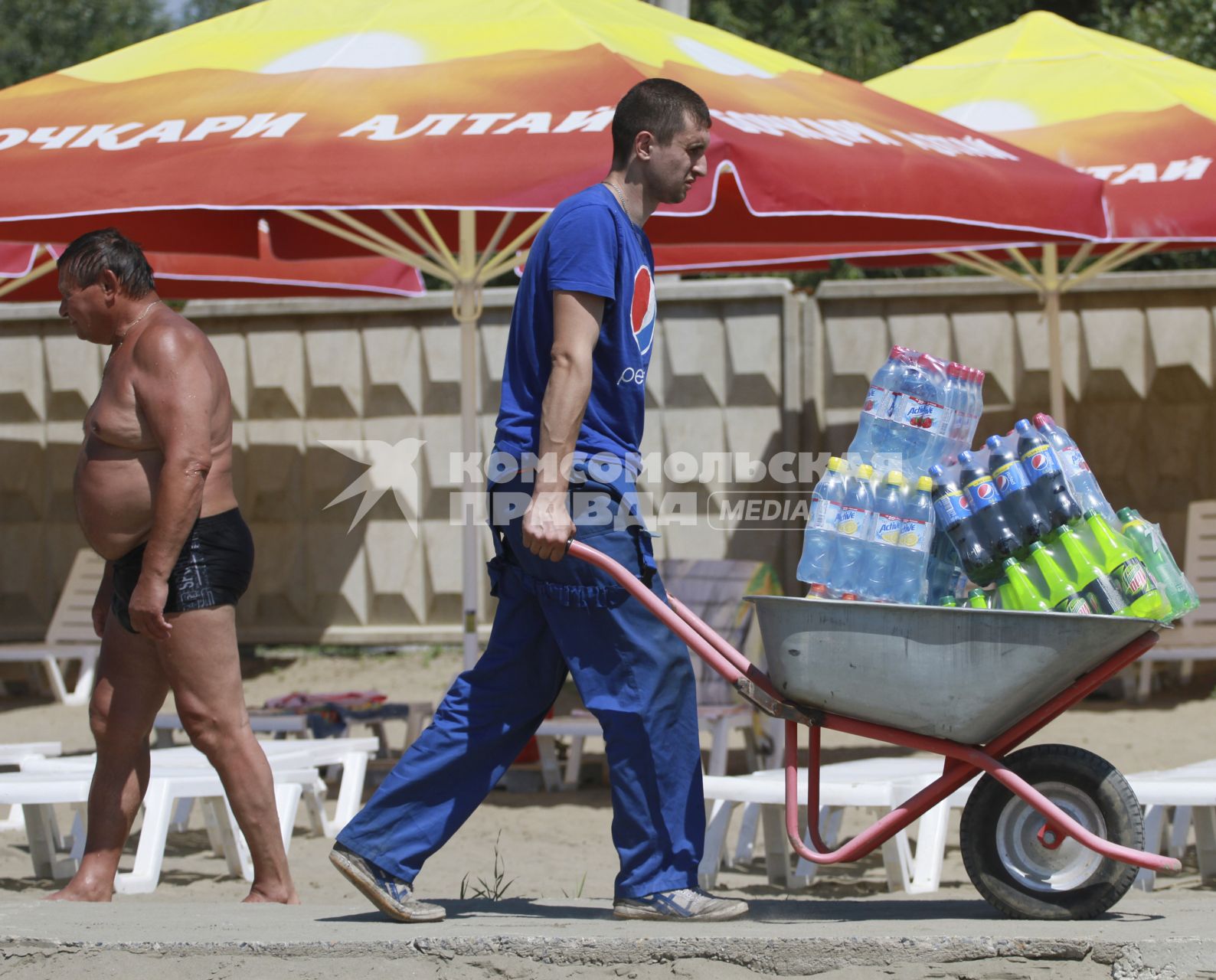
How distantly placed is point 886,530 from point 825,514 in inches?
5.4

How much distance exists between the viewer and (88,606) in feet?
29.9

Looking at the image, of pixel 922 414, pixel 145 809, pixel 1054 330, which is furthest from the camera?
pixel 1054 330

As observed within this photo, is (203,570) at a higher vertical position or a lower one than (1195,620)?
higher

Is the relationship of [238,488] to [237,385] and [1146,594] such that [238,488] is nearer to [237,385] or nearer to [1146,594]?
[237,385]

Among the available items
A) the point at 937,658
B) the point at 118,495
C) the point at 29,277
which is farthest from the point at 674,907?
the point at 29,277

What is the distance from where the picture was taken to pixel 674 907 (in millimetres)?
3211

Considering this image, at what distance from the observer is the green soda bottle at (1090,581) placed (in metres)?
3.10

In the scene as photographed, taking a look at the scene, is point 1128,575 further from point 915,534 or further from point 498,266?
point 498,266

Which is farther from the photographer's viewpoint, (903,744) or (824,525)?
(824,525)

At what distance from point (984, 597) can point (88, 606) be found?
704cm

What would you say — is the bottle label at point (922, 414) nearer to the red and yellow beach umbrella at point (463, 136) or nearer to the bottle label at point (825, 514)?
the bottle label at point (825, 514)

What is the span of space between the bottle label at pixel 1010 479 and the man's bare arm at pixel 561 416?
0.88 m

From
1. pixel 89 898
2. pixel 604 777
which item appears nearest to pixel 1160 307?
pixel 604 777

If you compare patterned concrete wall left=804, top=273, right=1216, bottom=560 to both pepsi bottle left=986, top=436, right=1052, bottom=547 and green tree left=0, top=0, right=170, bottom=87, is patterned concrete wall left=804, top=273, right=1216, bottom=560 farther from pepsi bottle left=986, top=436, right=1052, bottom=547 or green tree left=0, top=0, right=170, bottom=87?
green tree left=0, top=0, right=170, bottom=87
